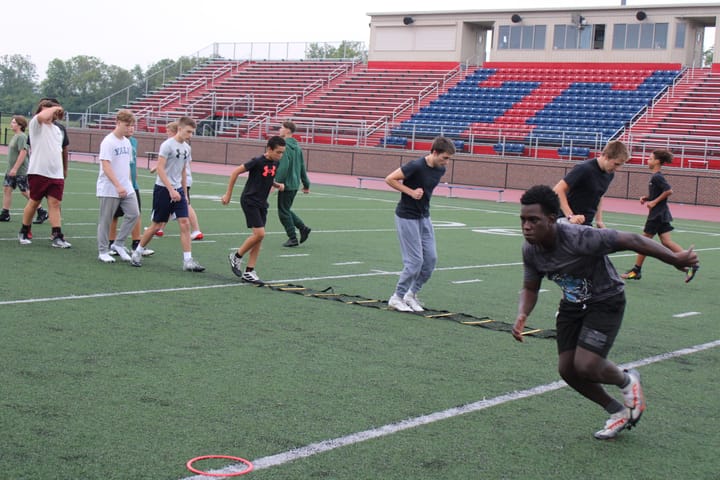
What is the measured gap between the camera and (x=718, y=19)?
133ft

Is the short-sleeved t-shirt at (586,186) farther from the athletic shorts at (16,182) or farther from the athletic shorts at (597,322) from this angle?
the athletic shorts at (16,182)

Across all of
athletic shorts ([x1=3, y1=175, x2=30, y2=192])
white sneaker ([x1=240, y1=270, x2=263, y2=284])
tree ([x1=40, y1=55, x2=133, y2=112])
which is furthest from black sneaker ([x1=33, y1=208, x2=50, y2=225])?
tree ([x1=40, y1=55, x2=133, y2=112])

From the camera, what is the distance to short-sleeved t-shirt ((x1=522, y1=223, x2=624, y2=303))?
5.16 meters

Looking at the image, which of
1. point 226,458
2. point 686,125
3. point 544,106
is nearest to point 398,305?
point 226,458

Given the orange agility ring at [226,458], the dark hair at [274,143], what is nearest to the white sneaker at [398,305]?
the dark hair at [274,143]

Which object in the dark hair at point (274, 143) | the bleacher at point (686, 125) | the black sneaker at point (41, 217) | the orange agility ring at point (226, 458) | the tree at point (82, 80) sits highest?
the tree at point (82, 80)

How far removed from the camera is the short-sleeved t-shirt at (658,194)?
12758 millimetres

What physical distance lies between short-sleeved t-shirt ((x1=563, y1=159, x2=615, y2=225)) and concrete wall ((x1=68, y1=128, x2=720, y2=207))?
73.5ft

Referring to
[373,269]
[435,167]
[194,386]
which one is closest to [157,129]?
[373,269]

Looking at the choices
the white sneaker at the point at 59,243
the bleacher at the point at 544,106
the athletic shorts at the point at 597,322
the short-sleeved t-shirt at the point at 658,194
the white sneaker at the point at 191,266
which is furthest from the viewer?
the bleacher at the point at 544,106

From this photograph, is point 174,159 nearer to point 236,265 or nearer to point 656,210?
point 236,265

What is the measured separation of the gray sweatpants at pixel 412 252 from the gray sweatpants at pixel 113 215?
3.78 metres

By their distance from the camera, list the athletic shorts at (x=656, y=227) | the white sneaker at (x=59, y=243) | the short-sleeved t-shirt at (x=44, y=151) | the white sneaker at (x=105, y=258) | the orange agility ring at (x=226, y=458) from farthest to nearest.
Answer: the athletic shorts at (x=656, y=227), the white sneaker at (x=59, y=243), the short-sleeved t-shirt at (x=44, y=151), the white sneaker at (x=105, y=258), the orange agility ring at (x=226, y=458)

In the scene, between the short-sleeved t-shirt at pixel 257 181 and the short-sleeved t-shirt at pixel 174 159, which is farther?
the short-sleeved t-shirt at pixel 174 159
